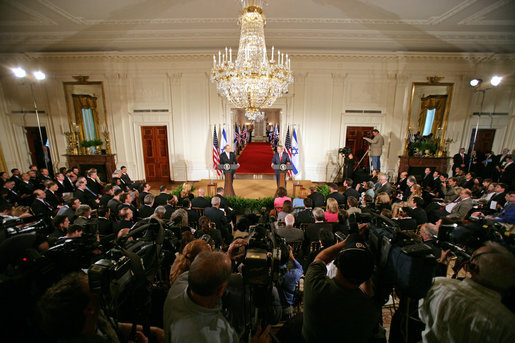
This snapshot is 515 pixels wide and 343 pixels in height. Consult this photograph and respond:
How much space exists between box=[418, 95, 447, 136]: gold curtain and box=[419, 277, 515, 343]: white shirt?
32.6 feet

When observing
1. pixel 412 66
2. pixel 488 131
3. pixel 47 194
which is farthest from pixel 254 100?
pixel 488 131

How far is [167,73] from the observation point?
8.24 meters

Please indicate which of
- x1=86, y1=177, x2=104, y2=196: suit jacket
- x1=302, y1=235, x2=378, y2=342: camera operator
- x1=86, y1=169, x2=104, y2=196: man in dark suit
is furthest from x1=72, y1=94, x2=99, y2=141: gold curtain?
x1=302, y1=235, x2=378, y2=342: camera operator

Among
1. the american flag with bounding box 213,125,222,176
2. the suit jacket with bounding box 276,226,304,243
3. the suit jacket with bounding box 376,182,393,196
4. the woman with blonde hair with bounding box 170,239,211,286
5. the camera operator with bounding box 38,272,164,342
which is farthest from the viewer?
the american flag with bounding box 213,125,222,176

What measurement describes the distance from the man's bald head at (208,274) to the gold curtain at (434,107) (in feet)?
35.3

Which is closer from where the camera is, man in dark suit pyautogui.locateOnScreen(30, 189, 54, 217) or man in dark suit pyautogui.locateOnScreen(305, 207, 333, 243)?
man in dark suit pyautogui.locateOnScreen(305, 207, 333, 243)

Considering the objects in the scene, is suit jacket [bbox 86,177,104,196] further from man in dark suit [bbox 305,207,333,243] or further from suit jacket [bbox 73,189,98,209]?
man in dark suit [bbox 305,207,333,243]

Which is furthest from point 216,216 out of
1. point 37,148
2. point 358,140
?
point 37,148

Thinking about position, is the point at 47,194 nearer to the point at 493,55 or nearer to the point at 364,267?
the point at 364,267

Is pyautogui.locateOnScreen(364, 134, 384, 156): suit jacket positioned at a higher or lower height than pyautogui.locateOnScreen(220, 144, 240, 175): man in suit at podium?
higher

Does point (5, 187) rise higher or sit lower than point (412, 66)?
lower

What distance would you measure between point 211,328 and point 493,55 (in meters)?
11.6

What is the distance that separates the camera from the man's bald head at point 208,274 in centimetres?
106

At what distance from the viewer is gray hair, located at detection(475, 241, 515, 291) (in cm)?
111
